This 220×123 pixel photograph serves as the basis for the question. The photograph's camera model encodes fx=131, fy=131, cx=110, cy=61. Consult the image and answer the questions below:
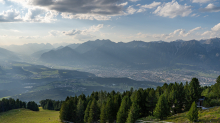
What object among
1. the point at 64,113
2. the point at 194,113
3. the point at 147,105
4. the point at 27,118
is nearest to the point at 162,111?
the point at 147,105

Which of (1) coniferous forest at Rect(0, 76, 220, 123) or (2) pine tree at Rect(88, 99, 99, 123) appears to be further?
(2) pine tree at Rect(88, 99, 99, 123)

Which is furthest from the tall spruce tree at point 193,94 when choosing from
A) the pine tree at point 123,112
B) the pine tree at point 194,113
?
the pine tree at point 123,112

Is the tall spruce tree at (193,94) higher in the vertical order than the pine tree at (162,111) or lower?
higher

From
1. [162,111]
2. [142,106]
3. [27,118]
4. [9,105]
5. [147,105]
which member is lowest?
[27,118]

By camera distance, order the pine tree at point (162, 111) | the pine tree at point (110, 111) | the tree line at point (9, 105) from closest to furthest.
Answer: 1. the pine tree at point (162, 111)
2. the pine tree at point (110, 111)
3. the tree line at point (9, 105)

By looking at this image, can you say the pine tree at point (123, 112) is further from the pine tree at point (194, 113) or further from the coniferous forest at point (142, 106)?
the pine tree at point (194, 113)

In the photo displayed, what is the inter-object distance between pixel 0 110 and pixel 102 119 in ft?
263

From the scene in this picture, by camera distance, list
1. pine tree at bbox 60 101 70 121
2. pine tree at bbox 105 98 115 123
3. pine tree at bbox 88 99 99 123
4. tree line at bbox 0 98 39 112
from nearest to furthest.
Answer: pine tree at bbox 105 98 115 123, pine tree at bbox 88 99 99 123, pine tree at bbox 60 101 70 121, tree line at bbox 0 98 39 112

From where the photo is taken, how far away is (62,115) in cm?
5453

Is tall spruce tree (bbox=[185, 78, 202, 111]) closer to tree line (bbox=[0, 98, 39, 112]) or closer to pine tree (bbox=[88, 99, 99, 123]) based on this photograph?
pine tree (bbox=[88, 99, 99, 123])

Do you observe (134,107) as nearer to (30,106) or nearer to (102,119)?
(102,119)

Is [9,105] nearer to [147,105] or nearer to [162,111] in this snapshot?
[147,105]

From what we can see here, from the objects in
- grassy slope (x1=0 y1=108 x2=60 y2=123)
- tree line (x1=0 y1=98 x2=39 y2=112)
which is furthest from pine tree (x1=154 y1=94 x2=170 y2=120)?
tree line (x1=0 y1=98 x2=39 y2=112)

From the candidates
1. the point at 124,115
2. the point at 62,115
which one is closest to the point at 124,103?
the point at 124,115
